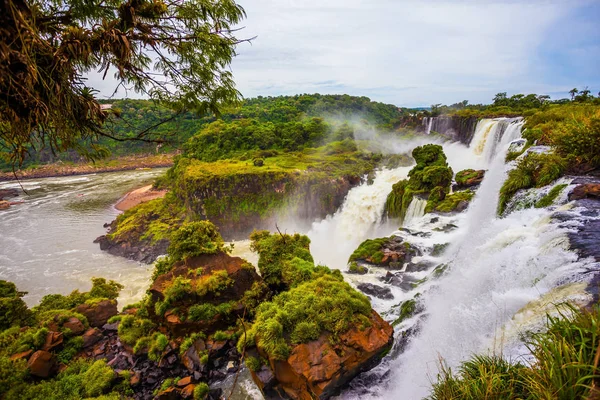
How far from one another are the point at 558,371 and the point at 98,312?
41.0 feet

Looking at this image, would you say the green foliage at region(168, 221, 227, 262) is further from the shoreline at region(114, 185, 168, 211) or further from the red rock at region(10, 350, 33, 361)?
the shoreline at region(114, 185, 168, 211)

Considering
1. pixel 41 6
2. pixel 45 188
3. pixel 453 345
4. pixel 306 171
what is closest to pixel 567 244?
pixel 453 345

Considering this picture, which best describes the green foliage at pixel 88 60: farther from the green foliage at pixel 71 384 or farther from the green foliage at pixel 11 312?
the green foliage at pixel 11 312

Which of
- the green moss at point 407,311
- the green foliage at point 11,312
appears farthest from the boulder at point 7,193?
the green moss at point 407,311

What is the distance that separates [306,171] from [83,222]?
79.4ft

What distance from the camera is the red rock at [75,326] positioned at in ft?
29.9

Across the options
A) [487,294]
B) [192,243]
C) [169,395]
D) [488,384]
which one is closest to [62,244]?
[192,243]

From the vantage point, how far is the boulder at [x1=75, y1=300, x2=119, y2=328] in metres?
10.1

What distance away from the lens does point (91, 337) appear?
916cm

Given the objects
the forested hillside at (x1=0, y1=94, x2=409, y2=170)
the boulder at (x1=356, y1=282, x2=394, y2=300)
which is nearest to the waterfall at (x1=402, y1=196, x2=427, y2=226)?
the boulder at (x1=356, y1=282, x2=394, y2=300)

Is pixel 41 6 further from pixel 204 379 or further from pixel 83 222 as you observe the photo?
pixel 83 222

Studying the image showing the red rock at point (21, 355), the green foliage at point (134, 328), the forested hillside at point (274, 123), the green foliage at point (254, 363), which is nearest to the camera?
the green foliage at point (254, 363)

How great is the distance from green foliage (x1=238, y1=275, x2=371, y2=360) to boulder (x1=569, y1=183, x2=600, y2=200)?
560cm

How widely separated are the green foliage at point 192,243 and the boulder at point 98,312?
10.2 feet
